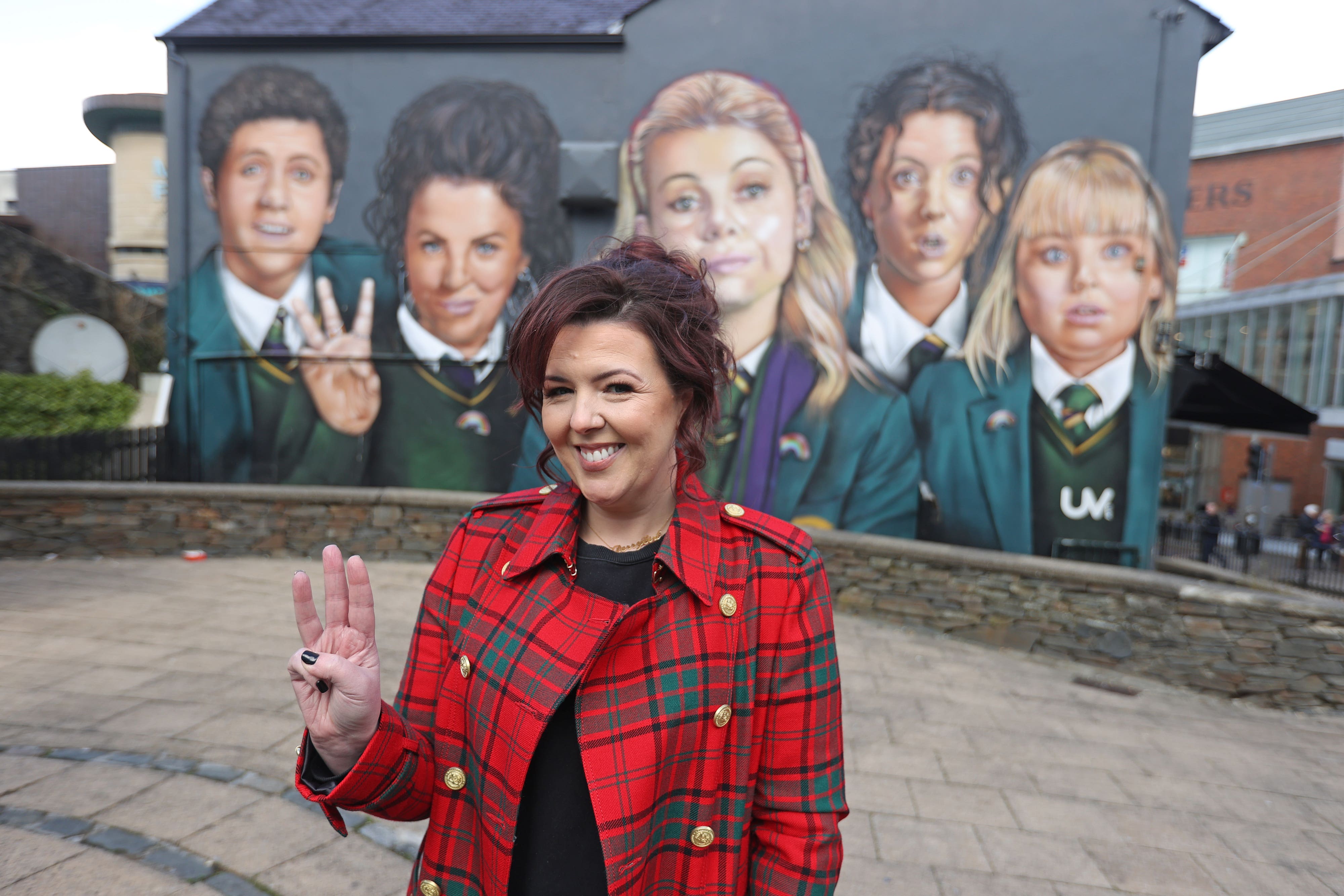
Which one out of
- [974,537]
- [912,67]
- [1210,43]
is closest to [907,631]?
[974,537]

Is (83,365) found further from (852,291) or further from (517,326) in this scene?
(517,326)

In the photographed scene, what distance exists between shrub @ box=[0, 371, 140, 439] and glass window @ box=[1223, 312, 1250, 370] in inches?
1281

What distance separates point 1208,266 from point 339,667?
3961cm

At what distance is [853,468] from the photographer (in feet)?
30.5

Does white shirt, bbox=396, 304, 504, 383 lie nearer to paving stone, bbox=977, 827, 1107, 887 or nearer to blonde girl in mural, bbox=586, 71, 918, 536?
blonde girl in mural, bbox=586, 71, 918, 536

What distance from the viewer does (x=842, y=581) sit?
7.70 meters

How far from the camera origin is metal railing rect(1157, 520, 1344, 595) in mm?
10758

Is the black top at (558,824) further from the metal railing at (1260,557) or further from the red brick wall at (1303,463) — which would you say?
the red brick wall at (1303,463)

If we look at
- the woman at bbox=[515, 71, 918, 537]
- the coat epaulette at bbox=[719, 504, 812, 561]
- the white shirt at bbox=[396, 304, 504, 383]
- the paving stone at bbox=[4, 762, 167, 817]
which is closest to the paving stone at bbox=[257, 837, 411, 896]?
the paving stone at bbox=[4, 762, 167, 817]

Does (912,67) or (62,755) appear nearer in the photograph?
(62,755)

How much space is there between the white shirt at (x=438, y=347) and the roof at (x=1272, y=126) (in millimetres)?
29674

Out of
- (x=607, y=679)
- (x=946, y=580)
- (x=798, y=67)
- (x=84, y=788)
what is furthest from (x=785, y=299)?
(x=607, y=679)

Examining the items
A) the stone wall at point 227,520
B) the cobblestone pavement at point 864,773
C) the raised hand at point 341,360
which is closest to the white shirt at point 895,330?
the cobblestone pavement at point 864,773

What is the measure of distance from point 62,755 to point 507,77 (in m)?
8.85
